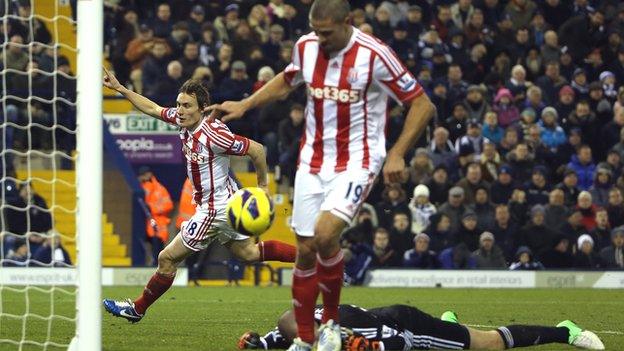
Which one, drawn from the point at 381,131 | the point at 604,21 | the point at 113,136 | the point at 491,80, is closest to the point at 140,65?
the point at 113,136

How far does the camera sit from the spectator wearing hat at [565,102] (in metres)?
25.0

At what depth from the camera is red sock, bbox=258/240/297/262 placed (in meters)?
13.7

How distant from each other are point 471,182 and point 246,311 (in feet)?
28.8

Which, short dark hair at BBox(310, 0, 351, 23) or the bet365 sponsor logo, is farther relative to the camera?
the bet365 sponsor logo

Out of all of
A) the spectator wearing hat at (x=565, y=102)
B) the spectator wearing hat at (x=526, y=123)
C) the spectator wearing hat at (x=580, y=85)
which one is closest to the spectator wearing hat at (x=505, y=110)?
the spectator wearing hat at (x=526, y=123)

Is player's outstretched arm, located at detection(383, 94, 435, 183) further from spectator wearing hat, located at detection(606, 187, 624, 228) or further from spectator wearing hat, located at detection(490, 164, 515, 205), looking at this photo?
spectator wearing hat, located at detection(606, 187, 624, 228)

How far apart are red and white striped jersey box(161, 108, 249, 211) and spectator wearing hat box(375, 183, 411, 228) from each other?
910cm

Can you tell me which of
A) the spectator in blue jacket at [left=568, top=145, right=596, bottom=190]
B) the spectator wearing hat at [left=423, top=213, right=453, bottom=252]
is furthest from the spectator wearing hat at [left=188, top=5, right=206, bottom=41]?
the spectator in blue jacket at [left=568, top=145, right=596, bottom=190]

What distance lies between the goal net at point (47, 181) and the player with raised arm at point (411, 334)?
56.2 inches

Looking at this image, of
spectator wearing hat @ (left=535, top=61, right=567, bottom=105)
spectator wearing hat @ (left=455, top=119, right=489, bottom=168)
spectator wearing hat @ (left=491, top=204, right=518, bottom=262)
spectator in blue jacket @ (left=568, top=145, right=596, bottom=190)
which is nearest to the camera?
spectator wearing hat @ (left=491, top=204, right=518, bottom=262)

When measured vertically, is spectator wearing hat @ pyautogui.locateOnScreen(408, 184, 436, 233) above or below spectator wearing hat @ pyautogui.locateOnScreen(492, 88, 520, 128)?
below

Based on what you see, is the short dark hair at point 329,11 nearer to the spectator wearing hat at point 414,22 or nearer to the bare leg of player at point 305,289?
the bare leg of player at point 305,289

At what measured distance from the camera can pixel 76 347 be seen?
28.2 ft

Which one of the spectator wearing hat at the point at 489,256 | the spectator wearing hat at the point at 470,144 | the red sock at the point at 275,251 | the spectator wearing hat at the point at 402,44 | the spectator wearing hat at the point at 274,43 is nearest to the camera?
the red sock at the point at 275,251
